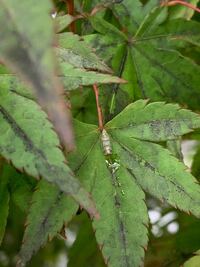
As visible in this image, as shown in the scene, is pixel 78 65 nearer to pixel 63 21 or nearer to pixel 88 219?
pixel 63 21

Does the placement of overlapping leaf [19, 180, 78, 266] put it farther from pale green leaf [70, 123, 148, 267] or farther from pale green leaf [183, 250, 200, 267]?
pale green leaf [183, 250, 200, 267]

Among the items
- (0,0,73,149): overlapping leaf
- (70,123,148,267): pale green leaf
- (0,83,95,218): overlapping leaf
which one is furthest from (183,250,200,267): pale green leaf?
(0,0,73,149): overlapping leaf

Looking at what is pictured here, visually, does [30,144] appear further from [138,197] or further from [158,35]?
[158,35]

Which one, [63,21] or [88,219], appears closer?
[63,21]

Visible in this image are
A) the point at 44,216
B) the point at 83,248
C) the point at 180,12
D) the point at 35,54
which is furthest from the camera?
the point at 83,248

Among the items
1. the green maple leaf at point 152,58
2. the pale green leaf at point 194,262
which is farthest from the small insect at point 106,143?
the pale green leaf at point 194,262

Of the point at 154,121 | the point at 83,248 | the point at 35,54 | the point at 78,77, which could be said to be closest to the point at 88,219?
the point at 83,248

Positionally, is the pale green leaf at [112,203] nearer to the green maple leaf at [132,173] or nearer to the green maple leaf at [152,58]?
the green maple leaf at [132,173]
